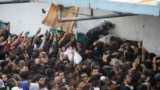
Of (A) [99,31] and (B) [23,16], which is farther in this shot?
(B) [23,16]

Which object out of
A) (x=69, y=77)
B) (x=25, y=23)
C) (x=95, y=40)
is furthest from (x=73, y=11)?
(x=25, y=23)

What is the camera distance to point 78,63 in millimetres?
12953

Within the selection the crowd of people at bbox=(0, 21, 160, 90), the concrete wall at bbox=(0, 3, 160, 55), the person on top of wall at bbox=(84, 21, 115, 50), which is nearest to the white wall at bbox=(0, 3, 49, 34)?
the concrete wall at bbox=(0, 3, 160, 55)

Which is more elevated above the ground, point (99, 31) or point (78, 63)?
point (99, 31)

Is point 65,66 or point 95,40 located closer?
point 65,66

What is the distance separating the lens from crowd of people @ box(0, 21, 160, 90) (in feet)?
36.0

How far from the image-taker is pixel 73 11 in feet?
39.9

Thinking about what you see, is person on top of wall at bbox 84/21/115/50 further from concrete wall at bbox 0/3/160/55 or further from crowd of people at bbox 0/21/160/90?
concrete wall at bbox 0/3/160/55

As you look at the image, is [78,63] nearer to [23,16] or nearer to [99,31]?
[99,31]

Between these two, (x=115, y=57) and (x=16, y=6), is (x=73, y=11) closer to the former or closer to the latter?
(x=115, y=57)

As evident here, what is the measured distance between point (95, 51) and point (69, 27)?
1.20m

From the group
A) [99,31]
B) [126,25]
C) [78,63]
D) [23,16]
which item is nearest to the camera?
[78,63]

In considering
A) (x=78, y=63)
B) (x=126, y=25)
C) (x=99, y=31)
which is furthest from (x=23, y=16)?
(x=78, y=63)

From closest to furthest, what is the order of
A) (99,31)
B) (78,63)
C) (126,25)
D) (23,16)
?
1. (78,63)
2. (126,25)
3. (99,31)
4. (23,16)
